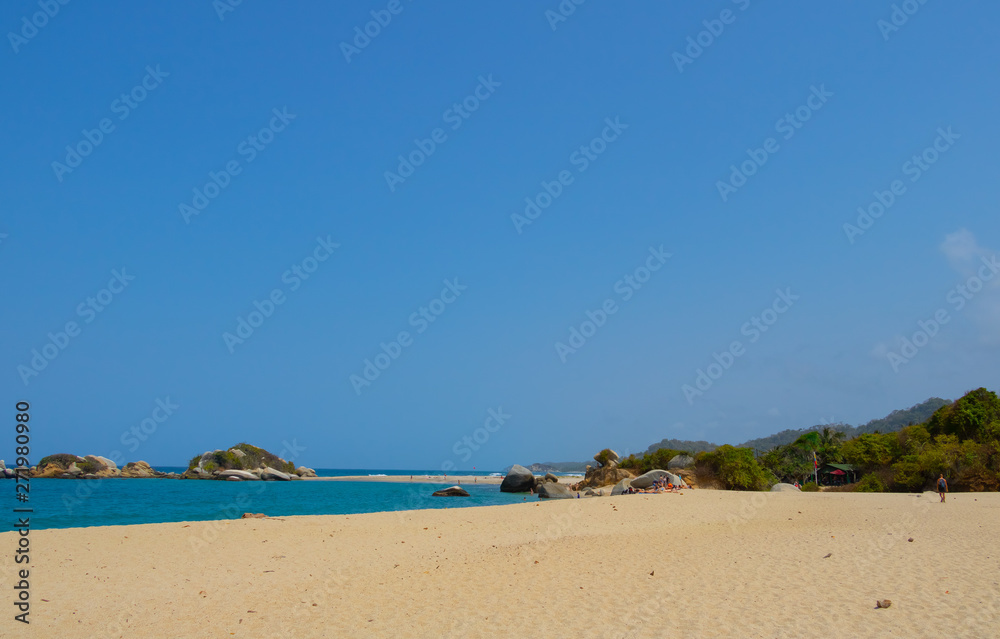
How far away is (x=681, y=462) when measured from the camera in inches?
2180

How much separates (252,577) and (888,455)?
160 ft

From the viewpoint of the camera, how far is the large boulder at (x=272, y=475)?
105 m

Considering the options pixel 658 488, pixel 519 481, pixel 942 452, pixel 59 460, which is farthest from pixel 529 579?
pixel 59 460

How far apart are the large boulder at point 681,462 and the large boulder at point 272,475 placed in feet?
247

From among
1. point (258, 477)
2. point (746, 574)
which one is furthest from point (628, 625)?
point (258, 477)

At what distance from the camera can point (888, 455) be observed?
155 feet

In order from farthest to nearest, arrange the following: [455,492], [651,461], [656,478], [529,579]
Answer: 1. [651,461]
2. [455,492]
3. [656,478]
4. [529,579]

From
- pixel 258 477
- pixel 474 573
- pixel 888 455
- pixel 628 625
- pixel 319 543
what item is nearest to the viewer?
pixel 628 625

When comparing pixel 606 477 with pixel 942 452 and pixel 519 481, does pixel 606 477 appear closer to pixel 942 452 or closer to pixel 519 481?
pixel 519 481

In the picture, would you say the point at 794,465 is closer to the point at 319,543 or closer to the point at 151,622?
the point at 319,543

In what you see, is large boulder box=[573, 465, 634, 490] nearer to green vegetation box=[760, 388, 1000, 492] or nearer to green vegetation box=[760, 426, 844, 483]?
green vegetation box=[760, 388, 1000, 492]

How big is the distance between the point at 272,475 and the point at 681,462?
252 feet

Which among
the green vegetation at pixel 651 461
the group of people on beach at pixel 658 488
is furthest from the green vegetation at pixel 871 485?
the green vegetation at pixel 651 461

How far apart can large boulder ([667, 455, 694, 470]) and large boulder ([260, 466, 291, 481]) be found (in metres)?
75.2
